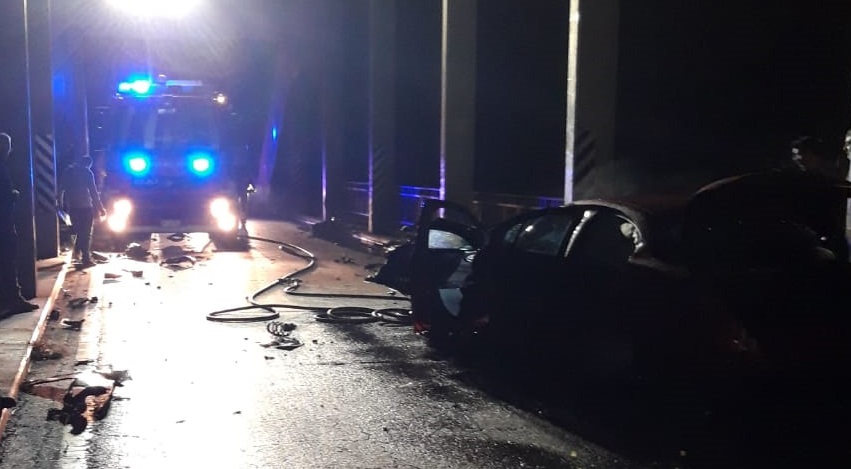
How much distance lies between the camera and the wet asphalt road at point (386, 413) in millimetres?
5012

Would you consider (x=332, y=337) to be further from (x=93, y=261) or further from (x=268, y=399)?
(x=93, y=261)

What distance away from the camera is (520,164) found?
59.9 ft

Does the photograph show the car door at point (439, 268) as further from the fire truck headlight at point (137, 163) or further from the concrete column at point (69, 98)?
the concrete column at point (69, 98)

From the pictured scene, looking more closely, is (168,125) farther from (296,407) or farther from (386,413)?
(386,413)

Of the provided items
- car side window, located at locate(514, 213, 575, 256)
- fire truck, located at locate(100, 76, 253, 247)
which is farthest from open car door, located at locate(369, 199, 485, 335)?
fire truck, located at locate(100, 76, 253, 247)

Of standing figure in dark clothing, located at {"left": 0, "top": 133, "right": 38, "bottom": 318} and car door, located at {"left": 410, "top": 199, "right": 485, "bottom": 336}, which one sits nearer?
car door, located at {"left": 410, "top": 199, "right": 485, "bottom": 336}

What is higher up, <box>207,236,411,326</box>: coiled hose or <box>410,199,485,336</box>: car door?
<box>410,199,485,336</box>: car door

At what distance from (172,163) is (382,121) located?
502 centimetres

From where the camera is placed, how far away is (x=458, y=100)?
637 inches

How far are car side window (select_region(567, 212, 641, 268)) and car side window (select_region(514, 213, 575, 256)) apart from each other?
0.67 feet

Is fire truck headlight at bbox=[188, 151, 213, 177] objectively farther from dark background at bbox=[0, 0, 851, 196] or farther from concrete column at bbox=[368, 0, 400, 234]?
concrete column at bbox=[368, 0, 400, 234]

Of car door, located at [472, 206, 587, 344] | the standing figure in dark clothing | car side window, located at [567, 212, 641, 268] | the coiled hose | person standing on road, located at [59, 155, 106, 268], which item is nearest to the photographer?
car side window, located at [567, 212, 641, 268]

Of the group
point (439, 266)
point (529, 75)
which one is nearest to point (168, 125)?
point (529, 75)

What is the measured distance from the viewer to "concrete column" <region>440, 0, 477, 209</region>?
16000 millimetres
